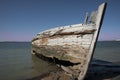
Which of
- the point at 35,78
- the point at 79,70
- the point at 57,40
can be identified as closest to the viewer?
the point at 79,70

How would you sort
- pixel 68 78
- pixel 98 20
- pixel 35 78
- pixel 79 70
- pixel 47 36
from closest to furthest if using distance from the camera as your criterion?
1. pixel 98 20
2. pixel 79 70
3. pixel 68 78
4. pixel 35 78
5. pixel 47 36

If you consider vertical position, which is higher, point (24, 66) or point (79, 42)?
point (79, 42)

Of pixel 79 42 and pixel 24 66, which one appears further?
pixel 24 66

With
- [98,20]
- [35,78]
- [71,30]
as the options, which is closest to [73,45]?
[71,30]

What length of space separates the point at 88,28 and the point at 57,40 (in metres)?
2.75

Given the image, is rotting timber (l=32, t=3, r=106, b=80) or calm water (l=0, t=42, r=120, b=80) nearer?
rotting timber (l=32, t=3, r=106, b=80)

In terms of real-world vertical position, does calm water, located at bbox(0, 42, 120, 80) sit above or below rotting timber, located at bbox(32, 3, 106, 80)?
below

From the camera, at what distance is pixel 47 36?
1037 cm

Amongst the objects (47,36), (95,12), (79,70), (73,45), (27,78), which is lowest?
(27,78)

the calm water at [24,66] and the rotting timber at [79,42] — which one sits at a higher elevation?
the rotting timber at [79,42]

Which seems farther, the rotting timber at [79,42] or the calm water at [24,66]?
the calm water at [24,66]

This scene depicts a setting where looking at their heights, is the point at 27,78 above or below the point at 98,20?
below

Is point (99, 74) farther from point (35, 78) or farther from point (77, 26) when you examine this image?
point (35, 78)

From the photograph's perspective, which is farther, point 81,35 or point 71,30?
point 71,30
